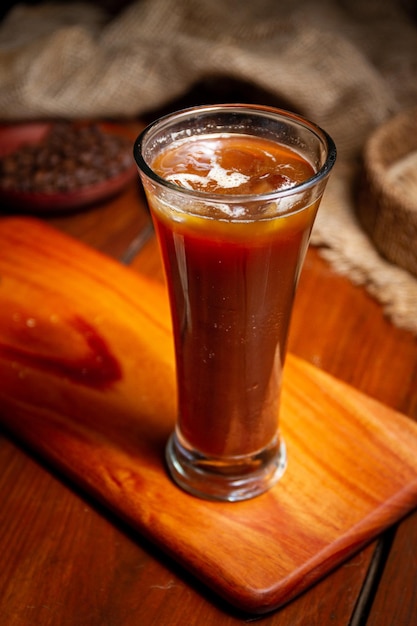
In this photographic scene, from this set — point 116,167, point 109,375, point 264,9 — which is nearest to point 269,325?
point 109,375

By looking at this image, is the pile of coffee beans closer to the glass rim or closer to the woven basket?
the woven basket

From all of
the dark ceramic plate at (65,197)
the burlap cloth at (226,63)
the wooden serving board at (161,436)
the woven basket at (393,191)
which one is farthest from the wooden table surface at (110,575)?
the burlap cloth at (226,63)

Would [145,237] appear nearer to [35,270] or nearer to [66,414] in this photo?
[35,270]

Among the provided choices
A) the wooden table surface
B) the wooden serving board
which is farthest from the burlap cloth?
the wooden table surface

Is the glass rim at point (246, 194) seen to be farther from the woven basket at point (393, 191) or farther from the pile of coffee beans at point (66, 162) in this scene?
the pile of coffee beans at point (66, 162)

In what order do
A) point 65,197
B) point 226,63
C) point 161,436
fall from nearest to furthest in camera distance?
point 161,436 < point 65,197 < point 226,63

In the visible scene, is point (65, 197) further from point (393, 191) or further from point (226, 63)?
point (393, 191)

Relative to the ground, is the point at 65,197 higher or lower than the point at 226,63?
lower

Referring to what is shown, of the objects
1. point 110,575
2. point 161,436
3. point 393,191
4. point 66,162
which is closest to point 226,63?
point 66,162
